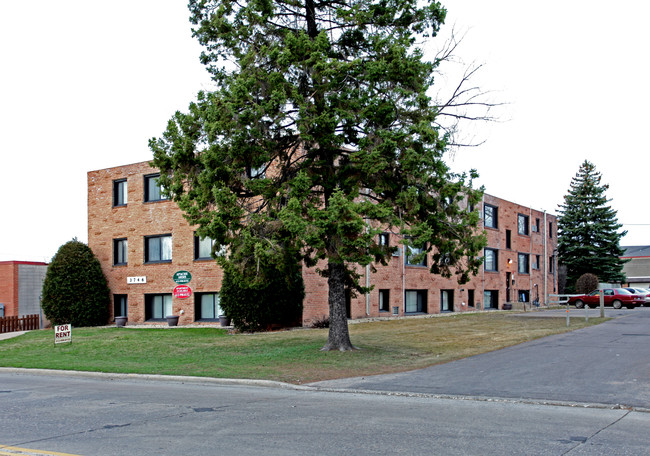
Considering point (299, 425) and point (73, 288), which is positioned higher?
point (73, 288)

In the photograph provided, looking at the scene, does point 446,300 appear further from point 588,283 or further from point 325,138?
point 325,138

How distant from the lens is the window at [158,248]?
33.3 m

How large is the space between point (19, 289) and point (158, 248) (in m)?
9.42

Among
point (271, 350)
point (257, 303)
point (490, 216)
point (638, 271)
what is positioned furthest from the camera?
point (638, 271)

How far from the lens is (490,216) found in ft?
150

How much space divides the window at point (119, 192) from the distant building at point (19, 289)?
649 cm

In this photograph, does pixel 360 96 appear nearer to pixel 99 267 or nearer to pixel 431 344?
pixel 431 344

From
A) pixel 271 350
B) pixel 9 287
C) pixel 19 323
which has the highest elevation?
pixel 9 287

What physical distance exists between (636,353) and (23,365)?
16.2m

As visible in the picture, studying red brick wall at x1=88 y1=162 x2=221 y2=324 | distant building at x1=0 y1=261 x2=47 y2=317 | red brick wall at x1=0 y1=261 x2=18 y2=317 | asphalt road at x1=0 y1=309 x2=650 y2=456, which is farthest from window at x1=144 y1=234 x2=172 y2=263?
asphalt road at x1=0 y1=309 x2=650 y2=456

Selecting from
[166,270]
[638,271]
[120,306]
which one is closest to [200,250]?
[166,270]

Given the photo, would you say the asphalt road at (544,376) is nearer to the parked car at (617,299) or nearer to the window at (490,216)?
the parked car at (617,299)

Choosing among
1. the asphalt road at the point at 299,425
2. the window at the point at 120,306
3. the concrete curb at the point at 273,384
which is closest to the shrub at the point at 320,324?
the window at the point at 120,306

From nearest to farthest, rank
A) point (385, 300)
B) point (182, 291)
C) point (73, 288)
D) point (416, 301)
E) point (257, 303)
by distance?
point (257, 303) < point (182, 291) < point (73, 288) < point (385, 300) < point (416, 301)
